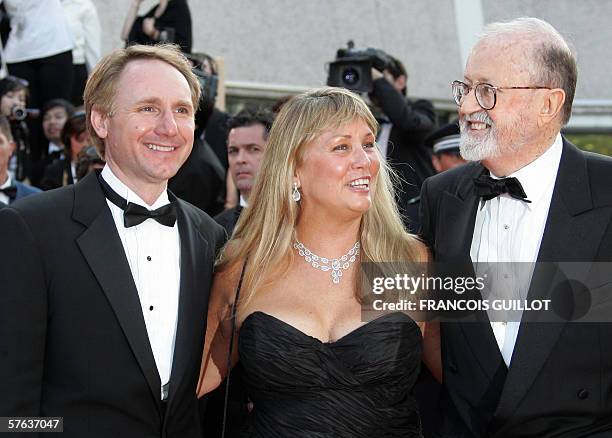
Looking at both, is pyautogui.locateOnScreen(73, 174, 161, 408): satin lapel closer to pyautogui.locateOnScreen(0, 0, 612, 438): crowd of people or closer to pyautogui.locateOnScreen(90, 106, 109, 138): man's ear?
pyautogui.locateOnScreen(0, 0, 612, 438): crowd of people

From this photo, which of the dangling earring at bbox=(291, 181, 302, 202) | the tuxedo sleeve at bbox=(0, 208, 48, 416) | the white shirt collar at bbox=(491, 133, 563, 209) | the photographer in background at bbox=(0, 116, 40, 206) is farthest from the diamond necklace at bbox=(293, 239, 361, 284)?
the photographer in background at bbox=(0, 116, 40, 206)

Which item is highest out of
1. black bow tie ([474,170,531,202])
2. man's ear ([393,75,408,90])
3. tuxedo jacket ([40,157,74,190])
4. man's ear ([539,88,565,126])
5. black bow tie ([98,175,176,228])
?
man's ear ([539,88,565,126])

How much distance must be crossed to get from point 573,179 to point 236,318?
1430 mm

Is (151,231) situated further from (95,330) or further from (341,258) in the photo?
(341,258)

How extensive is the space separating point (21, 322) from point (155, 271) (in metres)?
0.52

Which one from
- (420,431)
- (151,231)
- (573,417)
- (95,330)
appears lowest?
(420,431)

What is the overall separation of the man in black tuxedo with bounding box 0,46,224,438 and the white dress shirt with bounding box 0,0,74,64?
479 cm

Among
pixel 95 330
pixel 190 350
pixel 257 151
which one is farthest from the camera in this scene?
pixel 257 151

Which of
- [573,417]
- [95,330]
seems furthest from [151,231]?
[573,417]

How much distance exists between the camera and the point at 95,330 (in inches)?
119

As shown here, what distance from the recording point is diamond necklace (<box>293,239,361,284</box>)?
3.76 meters

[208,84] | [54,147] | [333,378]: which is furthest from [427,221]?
[54,147]

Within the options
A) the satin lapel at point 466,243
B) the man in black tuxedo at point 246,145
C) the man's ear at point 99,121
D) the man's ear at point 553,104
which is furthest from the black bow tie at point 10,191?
the man's ear at point 553,104

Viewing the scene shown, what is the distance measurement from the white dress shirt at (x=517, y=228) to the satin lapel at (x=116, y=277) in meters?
1.25
